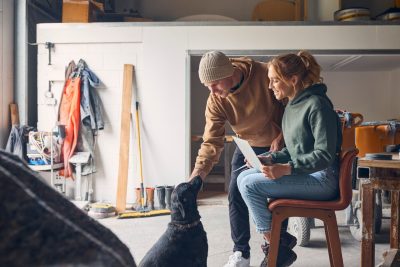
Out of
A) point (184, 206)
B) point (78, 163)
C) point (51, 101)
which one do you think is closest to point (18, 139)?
point (51, 101)

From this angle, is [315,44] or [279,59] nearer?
[279,59]

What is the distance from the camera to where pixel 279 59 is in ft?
5.98

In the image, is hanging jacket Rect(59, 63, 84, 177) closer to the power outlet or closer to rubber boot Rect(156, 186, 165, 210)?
the power outlet

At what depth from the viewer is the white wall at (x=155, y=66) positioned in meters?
4.41

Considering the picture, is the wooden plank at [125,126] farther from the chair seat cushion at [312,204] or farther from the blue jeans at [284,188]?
the chair seat cushion at [312,204]

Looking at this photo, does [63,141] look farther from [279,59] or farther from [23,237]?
[23,237]

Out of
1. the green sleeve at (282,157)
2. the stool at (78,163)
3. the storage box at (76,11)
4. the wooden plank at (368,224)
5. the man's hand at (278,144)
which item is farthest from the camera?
the storage box at (76,11)

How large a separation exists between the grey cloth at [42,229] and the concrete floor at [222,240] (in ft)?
5.87

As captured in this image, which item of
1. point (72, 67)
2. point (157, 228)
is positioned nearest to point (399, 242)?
point (157, 228)

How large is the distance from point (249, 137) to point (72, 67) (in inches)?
111

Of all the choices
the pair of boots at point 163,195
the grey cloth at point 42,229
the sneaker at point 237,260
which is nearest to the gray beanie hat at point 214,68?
the sneaker at point 237,260

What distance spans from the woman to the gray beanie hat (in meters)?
0.31

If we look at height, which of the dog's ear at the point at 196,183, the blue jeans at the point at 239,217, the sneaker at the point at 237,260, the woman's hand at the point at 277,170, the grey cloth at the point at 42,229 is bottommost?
the sneaker at the point at 237,260

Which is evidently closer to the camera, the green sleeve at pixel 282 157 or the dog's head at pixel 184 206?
the dog's head at pixel 184 206
